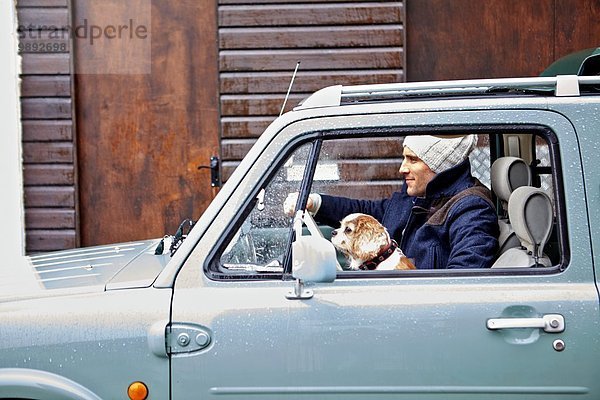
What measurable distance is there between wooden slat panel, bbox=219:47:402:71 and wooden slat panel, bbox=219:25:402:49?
5 cm

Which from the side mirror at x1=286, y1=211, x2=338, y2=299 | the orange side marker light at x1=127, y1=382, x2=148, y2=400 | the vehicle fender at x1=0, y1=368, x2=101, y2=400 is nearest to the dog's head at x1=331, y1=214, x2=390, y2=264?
the side mirror at x1=286, y1=211, x2=338, y2=299

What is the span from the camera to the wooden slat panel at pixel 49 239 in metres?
7.91

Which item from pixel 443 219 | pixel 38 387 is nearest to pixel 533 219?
pixel 443 219

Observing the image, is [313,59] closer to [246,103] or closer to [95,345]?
[246,103]

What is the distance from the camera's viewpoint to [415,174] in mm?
3498

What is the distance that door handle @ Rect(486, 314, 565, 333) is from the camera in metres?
2.70

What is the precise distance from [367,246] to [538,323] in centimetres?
75

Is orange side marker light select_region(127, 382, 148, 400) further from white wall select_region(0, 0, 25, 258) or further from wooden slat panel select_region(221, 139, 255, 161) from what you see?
white wall select_region(0, 0, 25, 258)

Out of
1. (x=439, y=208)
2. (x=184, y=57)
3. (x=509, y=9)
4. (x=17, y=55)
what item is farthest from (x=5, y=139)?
(x=439, y=208)

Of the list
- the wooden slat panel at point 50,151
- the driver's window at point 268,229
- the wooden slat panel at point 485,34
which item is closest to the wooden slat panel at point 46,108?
the wooden slat panel at point 50,151

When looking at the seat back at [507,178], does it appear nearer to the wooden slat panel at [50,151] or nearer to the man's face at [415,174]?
the man's face at [415,174]

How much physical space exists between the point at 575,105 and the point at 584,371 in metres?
0.85

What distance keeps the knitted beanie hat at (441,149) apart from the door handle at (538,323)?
83 cm

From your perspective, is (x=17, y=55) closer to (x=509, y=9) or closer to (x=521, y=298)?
(x=509, y=9)
